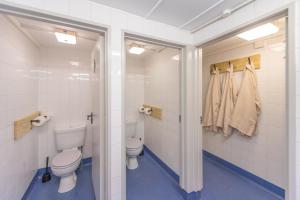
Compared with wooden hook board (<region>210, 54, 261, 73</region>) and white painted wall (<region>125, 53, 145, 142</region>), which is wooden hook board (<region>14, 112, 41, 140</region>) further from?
wooden hook board (<region>210, 54, 261, 73</region>)

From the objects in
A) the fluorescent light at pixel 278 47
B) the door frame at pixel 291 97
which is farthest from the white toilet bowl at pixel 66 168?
the fluorescent light at pixel 278 47

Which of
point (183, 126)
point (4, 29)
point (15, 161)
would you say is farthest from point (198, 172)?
point (4, 29)

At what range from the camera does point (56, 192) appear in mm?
1749

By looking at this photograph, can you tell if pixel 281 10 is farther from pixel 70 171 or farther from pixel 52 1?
pixel 70 171

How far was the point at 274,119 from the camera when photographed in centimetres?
175

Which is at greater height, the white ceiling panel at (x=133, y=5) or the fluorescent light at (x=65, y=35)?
the white ceiling panel at (x=133, y=5)

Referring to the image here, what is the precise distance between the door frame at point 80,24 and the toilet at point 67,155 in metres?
0.75

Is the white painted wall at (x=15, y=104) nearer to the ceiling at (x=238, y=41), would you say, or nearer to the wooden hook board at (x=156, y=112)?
the wooden hook board at (x=156, y=112)

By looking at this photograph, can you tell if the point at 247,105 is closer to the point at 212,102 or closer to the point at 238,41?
the point at 212,102

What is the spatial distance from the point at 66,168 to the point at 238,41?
2863 millimetres

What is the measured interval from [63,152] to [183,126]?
5.61 ft

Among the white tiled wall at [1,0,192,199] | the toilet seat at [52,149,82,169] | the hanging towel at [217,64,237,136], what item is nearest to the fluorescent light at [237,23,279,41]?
the hanging towel at [217,64,237,136]

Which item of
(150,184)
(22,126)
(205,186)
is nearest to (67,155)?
(22,126)

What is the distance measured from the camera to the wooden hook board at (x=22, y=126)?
1.40 m
